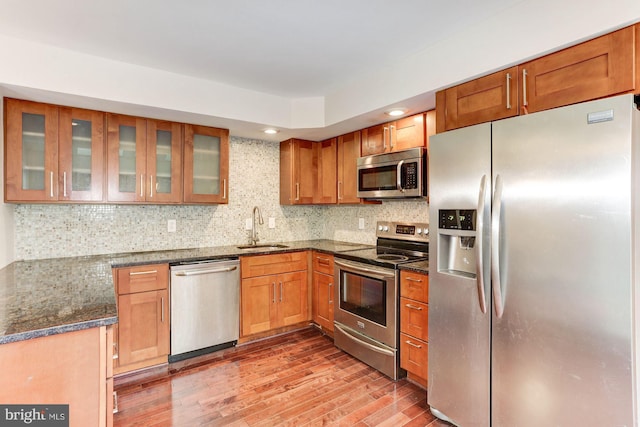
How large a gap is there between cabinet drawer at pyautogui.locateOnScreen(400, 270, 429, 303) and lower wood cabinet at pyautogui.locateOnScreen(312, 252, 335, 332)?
97 cm

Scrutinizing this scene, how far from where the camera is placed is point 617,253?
134 cm

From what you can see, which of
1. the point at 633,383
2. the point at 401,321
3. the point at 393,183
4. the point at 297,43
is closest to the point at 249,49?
the point at 297,43

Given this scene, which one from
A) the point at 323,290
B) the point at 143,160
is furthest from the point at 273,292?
the point at 143,160

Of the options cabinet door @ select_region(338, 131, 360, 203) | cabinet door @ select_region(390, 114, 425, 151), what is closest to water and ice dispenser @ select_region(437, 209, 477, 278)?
cabinet door @ select_region(390, 114, 425, 151)

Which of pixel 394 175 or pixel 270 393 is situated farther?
pixel 394 175

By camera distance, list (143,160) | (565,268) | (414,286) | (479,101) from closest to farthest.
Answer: (565,268) → (479,101) → (414,286) → (143,160)

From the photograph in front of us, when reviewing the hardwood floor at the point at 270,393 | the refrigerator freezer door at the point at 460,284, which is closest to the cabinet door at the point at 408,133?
the refrigerator freezer door at the point at 460,284

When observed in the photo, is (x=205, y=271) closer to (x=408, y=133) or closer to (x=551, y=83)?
(x=408, y=133)

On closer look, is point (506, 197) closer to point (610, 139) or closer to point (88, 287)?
point (610, 139)

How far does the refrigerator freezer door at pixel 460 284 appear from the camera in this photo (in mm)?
1798

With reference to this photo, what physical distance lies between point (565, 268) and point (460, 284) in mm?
549

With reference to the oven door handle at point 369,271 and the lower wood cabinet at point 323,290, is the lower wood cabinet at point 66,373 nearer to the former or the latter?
the oven door handle at point 369,271

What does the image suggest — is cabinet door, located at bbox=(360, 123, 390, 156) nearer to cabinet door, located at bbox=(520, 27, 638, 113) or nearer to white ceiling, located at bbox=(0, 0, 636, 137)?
white ceiling, located at bbox=(0, 0, 636, 137)

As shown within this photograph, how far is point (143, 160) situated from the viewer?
9.65 feet
